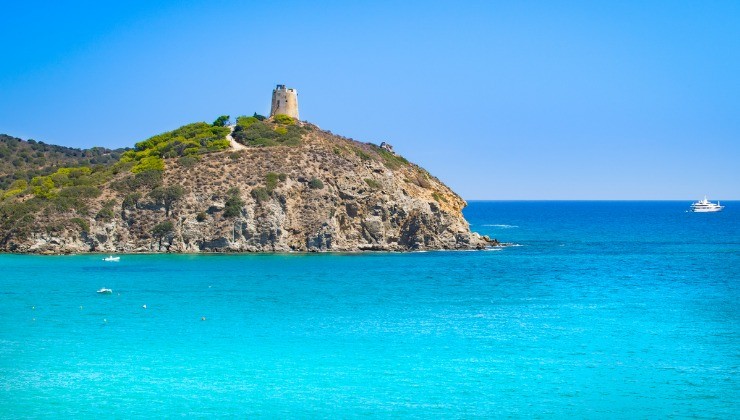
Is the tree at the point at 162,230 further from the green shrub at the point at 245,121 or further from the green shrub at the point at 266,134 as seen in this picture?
the green shrub at the point at 245,121

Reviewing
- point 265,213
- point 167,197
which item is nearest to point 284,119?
point 265,213

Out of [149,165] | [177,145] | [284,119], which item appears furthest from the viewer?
[284,119]

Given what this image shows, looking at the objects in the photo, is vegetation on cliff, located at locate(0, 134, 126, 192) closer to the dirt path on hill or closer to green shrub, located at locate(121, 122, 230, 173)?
green shrub, located at locate(121, 122, 230, 173)

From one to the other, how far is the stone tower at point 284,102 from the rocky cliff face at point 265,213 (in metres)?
12.4

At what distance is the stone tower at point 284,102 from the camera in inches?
3447

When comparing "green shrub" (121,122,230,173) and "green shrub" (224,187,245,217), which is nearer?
"green shrub" (224,187,245,217)

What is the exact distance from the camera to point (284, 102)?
87.6m

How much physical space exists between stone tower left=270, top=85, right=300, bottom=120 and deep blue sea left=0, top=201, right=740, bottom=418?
1385 inches

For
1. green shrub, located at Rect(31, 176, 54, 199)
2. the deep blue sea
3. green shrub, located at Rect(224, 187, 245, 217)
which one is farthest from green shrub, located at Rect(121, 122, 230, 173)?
the deep blue sea

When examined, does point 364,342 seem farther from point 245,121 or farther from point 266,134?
point 245,121

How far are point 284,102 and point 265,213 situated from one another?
78.6ft

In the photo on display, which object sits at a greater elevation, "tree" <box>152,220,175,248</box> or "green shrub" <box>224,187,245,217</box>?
"green shrub" <box>224,187,245,217</box>

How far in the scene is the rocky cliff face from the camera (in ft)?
215

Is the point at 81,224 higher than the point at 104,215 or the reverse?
the reverse
